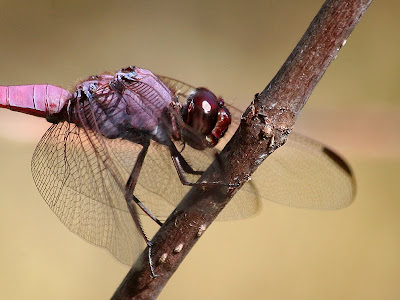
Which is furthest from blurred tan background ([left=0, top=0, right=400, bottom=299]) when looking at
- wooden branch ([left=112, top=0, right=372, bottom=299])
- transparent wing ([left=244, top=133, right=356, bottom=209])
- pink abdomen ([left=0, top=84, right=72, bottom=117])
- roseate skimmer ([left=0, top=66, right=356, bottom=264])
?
wooden branch ([left=112, top=0, right=372, bottom=299])

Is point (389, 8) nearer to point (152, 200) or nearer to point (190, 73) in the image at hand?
point (190, 73)

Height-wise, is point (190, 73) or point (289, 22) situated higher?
point (289, 22)

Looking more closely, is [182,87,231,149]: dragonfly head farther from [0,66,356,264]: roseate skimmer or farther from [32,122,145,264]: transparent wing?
[32,122,145,264]: transparent wing

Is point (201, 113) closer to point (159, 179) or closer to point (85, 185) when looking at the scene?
point (159, 179)

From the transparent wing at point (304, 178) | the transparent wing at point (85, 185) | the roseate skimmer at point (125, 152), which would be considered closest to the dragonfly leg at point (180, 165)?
the roseate skimmer at point (125, 152)

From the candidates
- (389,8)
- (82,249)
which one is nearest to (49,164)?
(82,249)
